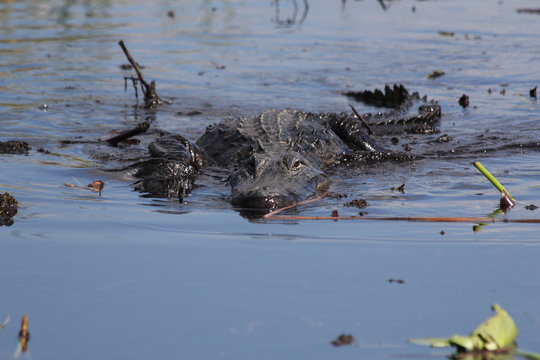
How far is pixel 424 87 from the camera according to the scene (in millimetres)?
10344

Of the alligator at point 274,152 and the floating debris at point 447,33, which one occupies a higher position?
the floating debris at point 447,33

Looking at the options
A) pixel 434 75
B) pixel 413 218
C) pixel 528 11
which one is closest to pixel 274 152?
pixel 413 218

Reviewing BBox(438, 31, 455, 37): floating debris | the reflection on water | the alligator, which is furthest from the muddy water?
the reflection on water

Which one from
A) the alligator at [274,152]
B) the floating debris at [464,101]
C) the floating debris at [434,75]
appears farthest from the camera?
the floating debris at [434,75]

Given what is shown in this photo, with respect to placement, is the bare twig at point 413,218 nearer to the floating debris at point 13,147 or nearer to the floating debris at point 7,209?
the floating debris at point 7,209

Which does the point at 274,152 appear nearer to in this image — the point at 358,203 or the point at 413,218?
the point at 358,203

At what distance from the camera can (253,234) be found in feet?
13.6

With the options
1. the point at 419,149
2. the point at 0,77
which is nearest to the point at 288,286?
the point at 419,149

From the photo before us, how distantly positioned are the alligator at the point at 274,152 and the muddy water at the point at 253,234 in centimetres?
25

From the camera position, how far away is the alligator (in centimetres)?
536

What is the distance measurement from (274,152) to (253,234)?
7.20 feet

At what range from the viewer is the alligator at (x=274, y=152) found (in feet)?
17.6

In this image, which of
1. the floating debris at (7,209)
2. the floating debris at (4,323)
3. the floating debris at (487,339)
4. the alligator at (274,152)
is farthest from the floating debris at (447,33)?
the floating debris at (4,323)

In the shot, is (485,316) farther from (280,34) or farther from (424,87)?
(280,34)
